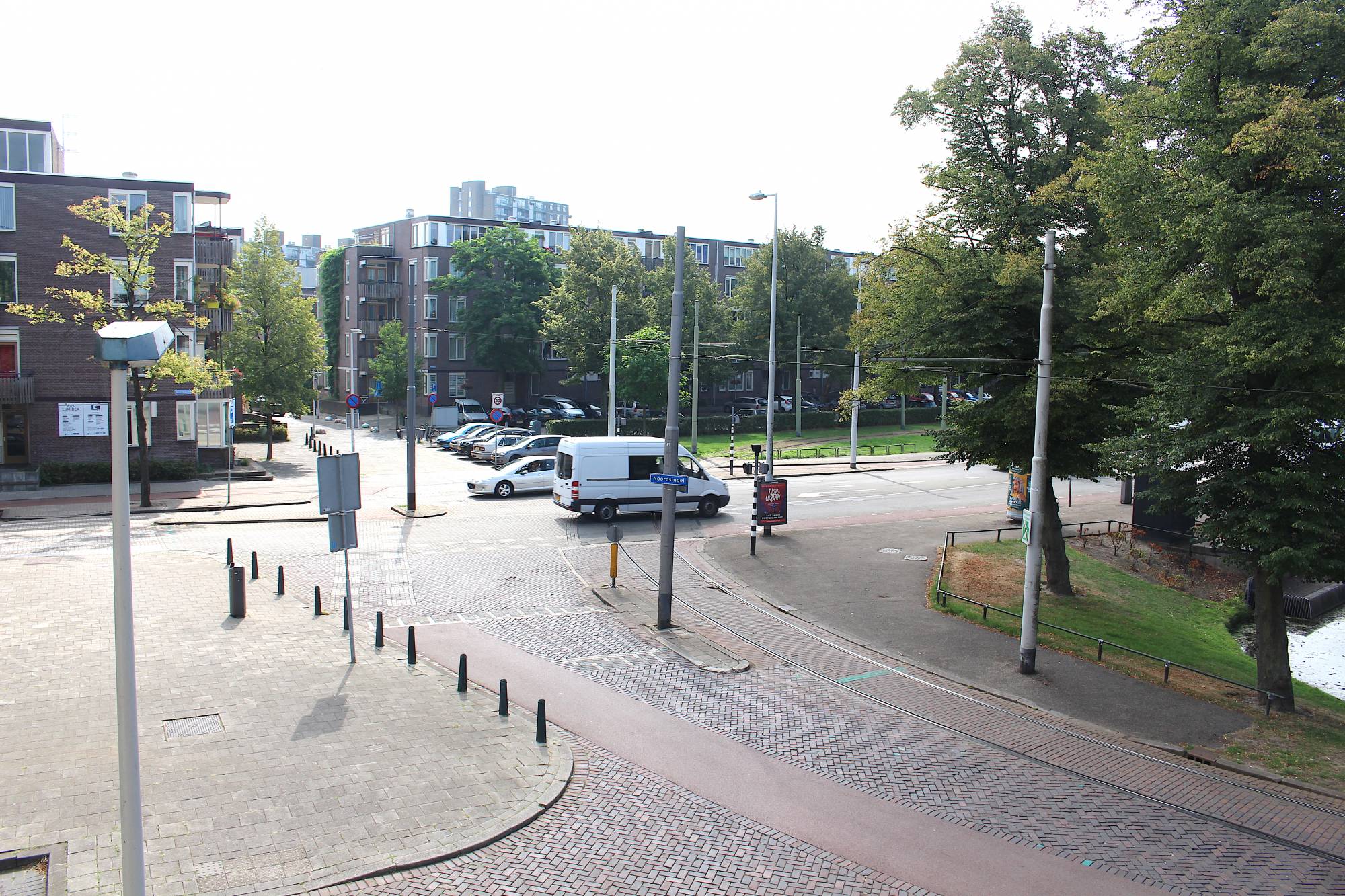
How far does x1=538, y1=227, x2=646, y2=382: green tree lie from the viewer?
181ft

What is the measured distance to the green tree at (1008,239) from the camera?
18.6m

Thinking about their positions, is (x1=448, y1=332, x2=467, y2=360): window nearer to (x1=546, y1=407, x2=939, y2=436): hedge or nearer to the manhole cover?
(x1=546, y1=407, x2=939, y2=436): hedge

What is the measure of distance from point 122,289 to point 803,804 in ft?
118

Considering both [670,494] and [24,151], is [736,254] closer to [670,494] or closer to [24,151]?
[24,151]

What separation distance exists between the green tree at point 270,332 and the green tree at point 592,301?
14812 mm

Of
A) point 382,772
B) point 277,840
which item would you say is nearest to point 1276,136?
point 382,772

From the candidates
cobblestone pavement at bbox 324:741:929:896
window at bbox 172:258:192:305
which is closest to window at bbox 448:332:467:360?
window at bbox 172:258:192:305

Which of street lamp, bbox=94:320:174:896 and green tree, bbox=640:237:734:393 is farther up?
green tree, bbox=640:237:734:393

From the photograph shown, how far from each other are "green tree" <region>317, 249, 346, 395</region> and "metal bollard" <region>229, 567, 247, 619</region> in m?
62.6

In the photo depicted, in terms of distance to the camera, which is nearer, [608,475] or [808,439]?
[608,475]

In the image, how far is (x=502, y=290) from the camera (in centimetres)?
6159

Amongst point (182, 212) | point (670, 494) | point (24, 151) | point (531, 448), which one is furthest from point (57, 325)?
point (670, 494)

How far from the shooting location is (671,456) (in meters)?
17.0

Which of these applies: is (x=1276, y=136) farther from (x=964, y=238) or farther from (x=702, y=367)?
(x=702, y=367)
